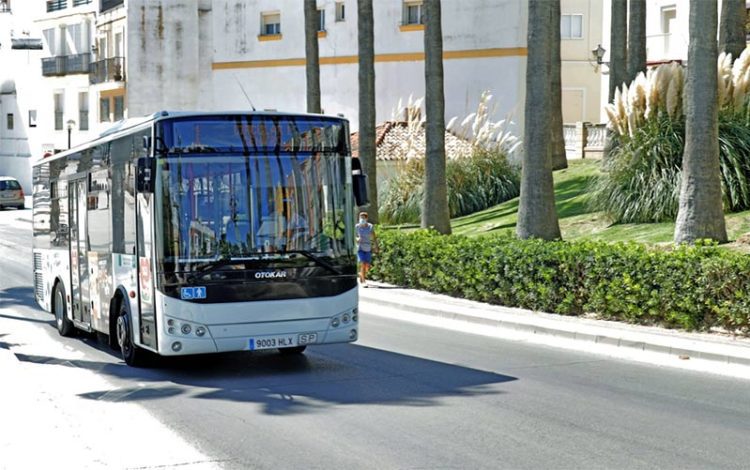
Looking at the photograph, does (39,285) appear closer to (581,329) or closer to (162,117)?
(162,117)

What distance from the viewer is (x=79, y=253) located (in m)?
17.0

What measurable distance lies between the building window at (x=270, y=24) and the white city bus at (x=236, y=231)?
124ft

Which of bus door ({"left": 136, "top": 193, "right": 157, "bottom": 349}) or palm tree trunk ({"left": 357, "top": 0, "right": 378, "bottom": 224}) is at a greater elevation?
palm tree trunk ({"left": 357, "top": 0, "right": 378, "bottom": 224})

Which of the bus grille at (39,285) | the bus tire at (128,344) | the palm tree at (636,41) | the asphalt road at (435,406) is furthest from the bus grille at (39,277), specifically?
the palm tree at (636,41)

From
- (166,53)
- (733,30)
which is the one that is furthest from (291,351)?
(166,53)

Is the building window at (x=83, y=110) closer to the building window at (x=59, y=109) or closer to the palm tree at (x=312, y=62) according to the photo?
the building window at (x=59, y=109)

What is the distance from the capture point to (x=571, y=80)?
5303 centimetres

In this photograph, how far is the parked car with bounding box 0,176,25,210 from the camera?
208 ft

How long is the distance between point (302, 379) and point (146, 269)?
2248 mm

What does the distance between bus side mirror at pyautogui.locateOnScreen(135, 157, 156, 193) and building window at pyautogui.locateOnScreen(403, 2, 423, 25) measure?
34611 mm

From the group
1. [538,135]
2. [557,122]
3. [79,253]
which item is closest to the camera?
[79,253]

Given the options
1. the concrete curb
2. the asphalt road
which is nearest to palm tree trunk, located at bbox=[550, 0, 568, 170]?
the concrete curb

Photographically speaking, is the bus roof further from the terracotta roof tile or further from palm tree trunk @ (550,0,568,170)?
palm tree trunk @ (550,0,568,170)

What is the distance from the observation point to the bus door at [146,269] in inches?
523
